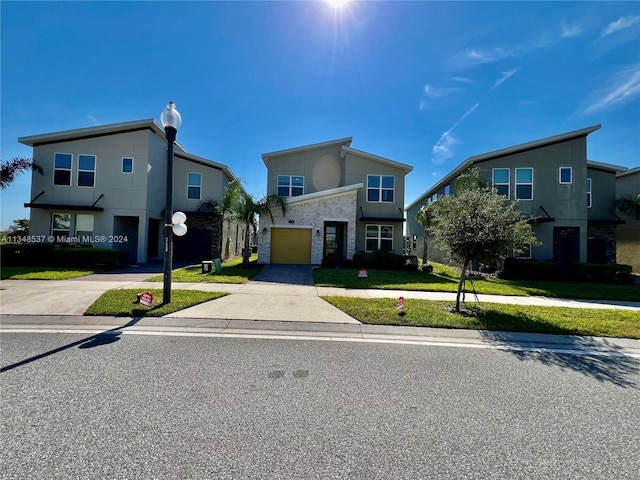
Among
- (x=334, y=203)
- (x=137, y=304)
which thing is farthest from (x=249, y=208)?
(x=137, y=304)

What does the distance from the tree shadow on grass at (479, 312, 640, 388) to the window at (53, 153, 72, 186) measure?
71.7 ft

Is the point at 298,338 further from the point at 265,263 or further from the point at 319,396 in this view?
the point at 265,263

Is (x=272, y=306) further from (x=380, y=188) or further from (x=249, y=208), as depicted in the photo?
(x=380, y=188)

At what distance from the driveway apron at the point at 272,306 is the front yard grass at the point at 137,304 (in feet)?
0.96

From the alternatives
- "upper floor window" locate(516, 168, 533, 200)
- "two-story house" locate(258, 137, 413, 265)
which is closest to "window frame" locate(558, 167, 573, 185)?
"upper floor window" locate(516, 168, 533, 200)

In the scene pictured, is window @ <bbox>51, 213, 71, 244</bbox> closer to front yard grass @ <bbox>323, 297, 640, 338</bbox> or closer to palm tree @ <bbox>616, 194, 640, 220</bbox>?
front yard grass @ <bbox>323, 297, 640, 338</bbox>

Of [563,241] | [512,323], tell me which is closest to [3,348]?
[512,323]

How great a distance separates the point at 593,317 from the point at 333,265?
11087 mm

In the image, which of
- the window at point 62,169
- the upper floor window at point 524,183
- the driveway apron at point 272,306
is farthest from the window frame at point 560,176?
the window at point 62,169

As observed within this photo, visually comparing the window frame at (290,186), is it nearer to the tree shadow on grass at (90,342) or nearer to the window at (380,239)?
the window at (380,239)

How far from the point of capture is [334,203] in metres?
17.1

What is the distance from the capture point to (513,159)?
17.1 meters

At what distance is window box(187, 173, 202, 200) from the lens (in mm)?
19031

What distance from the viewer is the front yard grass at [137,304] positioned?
6035 millimetres
